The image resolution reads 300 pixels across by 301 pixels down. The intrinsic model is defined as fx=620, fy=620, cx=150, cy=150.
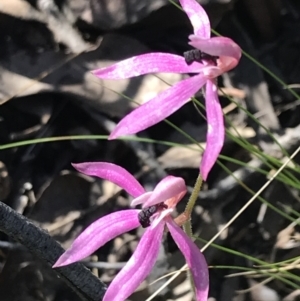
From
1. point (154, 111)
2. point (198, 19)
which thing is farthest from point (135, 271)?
point (198, 19)

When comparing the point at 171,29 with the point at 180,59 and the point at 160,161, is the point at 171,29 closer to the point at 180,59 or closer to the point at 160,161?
the point at 160,161

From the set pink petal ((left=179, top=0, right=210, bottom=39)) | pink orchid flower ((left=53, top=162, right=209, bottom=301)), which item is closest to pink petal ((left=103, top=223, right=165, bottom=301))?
pink orchid flower ((left=53, top=162, right=209, bottom=301))

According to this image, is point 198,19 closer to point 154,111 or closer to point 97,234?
point 154,111

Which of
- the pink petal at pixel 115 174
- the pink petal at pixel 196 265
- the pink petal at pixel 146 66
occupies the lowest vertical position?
the pink petal at pixel 196 265

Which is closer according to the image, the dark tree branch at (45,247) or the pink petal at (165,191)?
the pink petal at (165,191)

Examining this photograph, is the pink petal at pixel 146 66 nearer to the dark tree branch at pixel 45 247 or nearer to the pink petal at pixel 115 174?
the pink petal at pixel 115 174

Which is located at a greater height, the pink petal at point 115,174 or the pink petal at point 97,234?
the pink petal at point 115,174

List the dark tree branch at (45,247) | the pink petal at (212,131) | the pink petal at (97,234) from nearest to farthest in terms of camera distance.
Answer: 1. the pink petal at (212,131)
2. the pink petal at (97,234)
3. the dark tree branch at (45,247)

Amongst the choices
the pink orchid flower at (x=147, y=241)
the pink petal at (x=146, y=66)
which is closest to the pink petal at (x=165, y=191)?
the pink orchid flower at (x=147, y=241)
